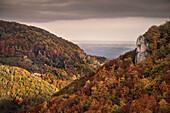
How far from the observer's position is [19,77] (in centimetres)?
19575

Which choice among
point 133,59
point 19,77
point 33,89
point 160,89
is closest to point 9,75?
point 19,77

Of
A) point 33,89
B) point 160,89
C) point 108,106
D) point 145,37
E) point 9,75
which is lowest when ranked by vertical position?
point 33,89

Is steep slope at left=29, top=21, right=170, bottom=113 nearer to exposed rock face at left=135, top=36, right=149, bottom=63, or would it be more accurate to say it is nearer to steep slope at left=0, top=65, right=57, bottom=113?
exposed rock face at left=135, top=36, right=149, bottom=63

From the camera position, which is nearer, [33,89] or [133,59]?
[133,59]

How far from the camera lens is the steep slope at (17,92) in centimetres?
16064

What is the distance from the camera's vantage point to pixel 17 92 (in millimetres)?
177250

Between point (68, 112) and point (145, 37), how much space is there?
761 inches

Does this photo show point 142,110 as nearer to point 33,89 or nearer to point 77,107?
point 77,107

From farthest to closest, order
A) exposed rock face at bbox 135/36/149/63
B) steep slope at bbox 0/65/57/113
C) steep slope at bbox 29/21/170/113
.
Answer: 1. steep slope at bbox 0/65/57/113
2. exposed rock face at bbox 135/36/149/63
3. steep slope at bbox 29/21/170/113

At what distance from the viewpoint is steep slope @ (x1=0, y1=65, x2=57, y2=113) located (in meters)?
161

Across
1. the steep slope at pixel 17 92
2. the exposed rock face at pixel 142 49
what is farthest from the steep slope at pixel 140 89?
the steep slope at pixel 17 92

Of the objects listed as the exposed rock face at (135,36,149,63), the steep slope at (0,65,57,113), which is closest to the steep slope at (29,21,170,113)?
the exposed rock face at (135,36,149,63)

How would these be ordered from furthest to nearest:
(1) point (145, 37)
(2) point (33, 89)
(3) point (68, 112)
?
1. (2) point (33, 89)
2. (1) point (145, 37)
3. (3) point (68, 112)

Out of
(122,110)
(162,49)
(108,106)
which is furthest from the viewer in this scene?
(162,49)
